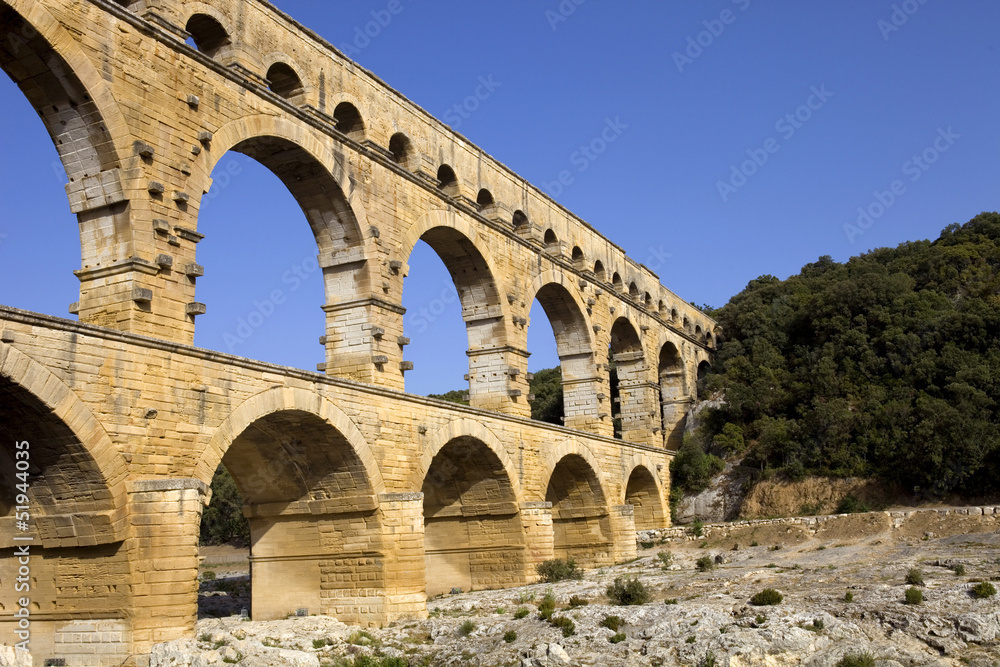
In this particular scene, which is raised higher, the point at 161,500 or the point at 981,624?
the point at 161,500

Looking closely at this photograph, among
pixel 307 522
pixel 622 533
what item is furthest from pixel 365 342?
pixel 622 533

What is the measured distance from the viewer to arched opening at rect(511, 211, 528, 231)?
24.2 meters

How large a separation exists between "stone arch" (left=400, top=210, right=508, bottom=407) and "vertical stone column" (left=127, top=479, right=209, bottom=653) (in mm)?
10918

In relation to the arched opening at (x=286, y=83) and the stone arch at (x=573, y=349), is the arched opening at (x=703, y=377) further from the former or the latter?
the arched opening at (x=286, y=83)

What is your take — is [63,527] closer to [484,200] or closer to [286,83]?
[286,83]

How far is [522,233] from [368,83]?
7260 mm

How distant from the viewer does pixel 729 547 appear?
23.9 meters

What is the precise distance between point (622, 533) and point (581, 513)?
4.05 ft

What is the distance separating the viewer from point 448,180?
69.4 ft

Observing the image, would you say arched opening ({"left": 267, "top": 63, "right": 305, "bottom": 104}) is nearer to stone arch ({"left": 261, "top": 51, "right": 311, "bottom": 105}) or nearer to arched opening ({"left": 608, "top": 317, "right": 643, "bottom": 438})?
stone arch ({"left": 261, "top": 51, "right": 311, "bottom": 105})

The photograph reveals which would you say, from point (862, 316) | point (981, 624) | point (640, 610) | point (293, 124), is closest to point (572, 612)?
point (640, 610)

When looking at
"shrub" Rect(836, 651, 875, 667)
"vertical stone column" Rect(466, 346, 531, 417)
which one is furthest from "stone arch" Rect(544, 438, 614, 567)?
"shrub" Rect(836, 651, 875, 667)

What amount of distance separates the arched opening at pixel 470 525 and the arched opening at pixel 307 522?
4.01 m

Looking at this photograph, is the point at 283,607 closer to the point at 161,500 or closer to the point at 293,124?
the point at 161,500
